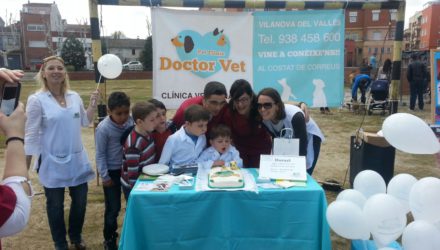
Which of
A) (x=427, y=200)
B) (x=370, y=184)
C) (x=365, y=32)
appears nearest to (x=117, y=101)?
(x=370, y=184)

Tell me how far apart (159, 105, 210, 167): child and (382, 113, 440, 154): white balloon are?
1308 mm

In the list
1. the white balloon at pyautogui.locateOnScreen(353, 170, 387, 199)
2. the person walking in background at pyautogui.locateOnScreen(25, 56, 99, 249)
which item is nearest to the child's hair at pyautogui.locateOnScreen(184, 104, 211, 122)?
the person walking in background at pyautogui.locateOnScreen(25, 56, 99, 249)

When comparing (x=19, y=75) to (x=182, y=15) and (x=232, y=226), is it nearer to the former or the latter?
(x=232, y=226)

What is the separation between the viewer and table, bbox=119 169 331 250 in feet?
7.41

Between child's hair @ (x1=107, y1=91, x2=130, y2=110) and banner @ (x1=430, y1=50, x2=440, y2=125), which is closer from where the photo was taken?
child's hair @ (x1=107, y1=91, x2=130, y2=110)

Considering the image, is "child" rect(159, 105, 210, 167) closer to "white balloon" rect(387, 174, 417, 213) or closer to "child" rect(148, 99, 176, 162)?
"child" rect(148, 99, 176, 162)

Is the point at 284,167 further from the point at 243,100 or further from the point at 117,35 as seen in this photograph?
the point at 117,35

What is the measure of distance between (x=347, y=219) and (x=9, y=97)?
1.82 meters

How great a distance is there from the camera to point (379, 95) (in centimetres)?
1087

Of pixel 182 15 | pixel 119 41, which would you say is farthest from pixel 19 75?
pixel 119 41

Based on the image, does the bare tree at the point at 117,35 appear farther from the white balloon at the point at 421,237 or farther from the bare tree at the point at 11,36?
the white balloon at the point at 421,237

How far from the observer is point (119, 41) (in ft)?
207

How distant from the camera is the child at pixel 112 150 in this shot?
2.82 metres

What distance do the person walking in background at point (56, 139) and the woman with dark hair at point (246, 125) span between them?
127 centimetres
